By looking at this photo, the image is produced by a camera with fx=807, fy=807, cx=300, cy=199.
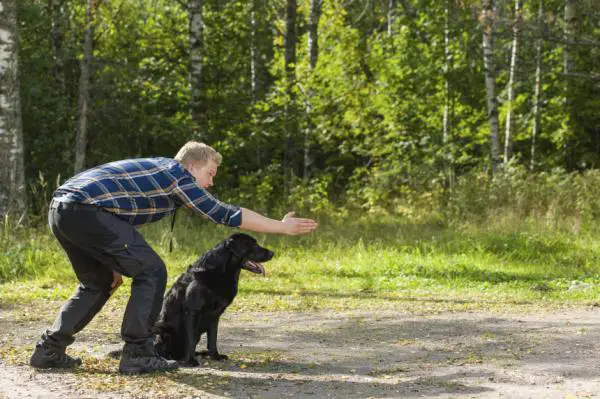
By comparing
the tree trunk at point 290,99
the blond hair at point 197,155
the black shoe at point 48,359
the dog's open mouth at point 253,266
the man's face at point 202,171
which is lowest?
the black shoe at point 48,359

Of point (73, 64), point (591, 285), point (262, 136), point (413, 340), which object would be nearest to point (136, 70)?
point (73, 64)

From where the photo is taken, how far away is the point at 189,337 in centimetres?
577

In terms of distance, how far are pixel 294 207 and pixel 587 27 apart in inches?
366

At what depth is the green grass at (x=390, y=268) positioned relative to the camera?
9164mm

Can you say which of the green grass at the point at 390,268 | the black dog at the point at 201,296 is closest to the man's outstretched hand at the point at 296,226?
the black dog at the point at 201,296

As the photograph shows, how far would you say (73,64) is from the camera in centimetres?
1934

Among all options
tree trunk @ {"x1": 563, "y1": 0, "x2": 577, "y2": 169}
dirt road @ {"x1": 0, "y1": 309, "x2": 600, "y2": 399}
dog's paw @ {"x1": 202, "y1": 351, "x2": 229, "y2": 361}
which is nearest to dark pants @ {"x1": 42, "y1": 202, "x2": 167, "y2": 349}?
dirt road @ {"x1": 0, "y1": 309, "x2": 600, "y2": 399}

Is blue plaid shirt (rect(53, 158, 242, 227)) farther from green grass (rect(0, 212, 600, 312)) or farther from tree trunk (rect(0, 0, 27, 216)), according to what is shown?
tree trunk (rect(0, 0, 27, 216))

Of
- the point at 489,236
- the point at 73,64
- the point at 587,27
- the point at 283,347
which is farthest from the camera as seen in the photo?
the point at 587,27

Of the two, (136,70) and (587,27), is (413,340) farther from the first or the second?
(587,27)

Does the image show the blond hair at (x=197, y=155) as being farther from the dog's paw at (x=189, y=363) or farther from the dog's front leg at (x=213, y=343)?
the dog's paw at (x=189, y=363)

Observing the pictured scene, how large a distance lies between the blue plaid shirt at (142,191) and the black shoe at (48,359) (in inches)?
42.9

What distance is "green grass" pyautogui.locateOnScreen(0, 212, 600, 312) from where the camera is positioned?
30.1ft

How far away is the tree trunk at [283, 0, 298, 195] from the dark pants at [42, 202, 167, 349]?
13391mm
